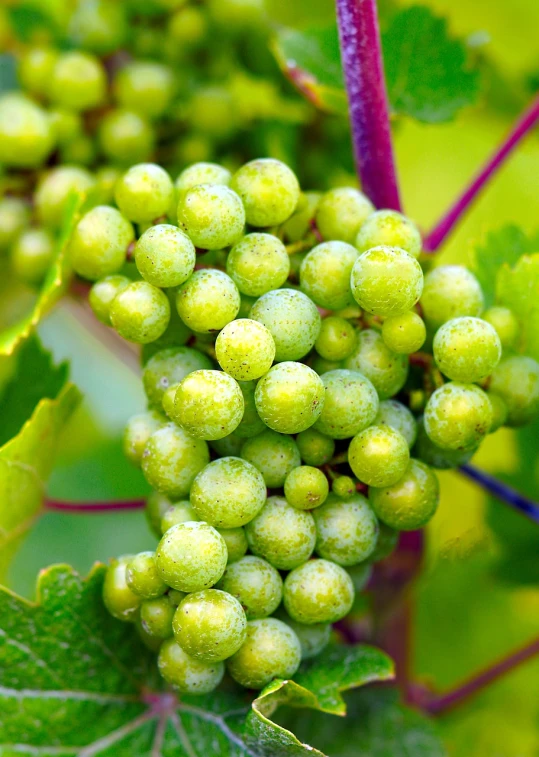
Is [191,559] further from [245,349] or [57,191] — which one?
[57,191]

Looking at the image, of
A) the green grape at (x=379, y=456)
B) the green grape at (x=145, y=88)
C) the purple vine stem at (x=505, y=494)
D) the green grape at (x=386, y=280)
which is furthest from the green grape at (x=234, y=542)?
the green grape at (x=145, y=88)

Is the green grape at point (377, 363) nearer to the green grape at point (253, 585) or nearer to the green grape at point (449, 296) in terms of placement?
the green grape at point (449, 296)

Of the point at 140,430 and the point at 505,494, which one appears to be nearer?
the point at 140,430

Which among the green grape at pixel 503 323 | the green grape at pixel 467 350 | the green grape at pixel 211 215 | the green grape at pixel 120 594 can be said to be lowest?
the green grape at pixel 120 594

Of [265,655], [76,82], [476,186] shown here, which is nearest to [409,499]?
[265,655]

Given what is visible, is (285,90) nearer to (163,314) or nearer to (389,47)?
(389,47)

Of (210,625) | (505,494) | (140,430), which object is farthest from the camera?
(505,494)
